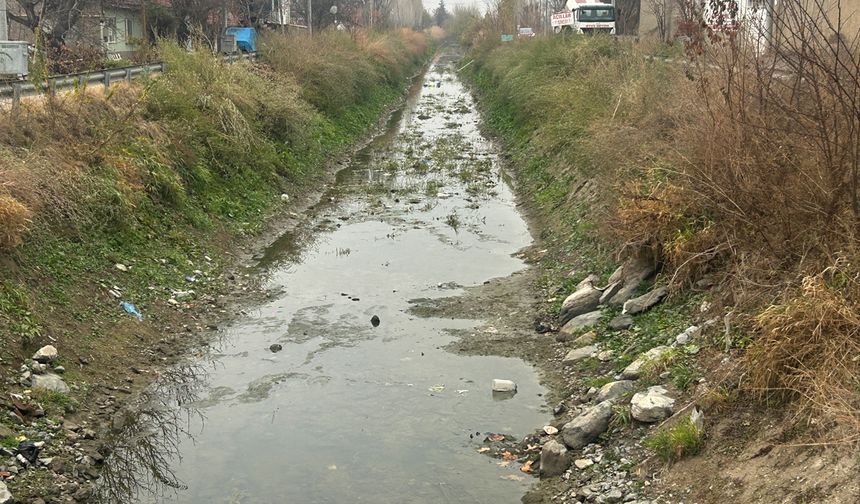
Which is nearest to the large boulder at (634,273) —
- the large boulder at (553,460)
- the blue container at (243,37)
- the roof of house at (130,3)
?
the large boulder at (553,460)

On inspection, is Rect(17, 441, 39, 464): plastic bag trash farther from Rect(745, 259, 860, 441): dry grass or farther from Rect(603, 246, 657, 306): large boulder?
Rect(603, 246, 657, 306): large boulder

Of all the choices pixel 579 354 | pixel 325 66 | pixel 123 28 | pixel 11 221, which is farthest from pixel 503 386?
pixel 123 28

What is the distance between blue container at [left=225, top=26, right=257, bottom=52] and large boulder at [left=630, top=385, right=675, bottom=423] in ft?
125

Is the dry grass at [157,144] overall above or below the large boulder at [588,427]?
above

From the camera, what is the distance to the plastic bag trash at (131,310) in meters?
10.3

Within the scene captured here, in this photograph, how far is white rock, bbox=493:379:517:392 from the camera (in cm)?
882

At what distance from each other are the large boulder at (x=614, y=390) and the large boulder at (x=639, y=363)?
0.34ft

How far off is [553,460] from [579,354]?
236 centimetres

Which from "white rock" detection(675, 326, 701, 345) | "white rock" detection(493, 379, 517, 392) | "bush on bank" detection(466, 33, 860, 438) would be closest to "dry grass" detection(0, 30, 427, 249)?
"white rock" detection(493, 379, 517, 392)

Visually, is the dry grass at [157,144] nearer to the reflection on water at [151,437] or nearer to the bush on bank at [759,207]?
the reflection on water at [151,437]

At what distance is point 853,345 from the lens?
585 cm

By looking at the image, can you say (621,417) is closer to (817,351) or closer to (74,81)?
(817,351)

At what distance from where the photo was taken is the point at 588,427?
7340 mm

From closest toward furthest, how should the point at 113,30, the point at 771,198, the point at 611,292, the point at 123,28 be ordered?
1. the point at 771,198
2. the point at 611,292
3. the point at 113,30
4. the point at 123,28
